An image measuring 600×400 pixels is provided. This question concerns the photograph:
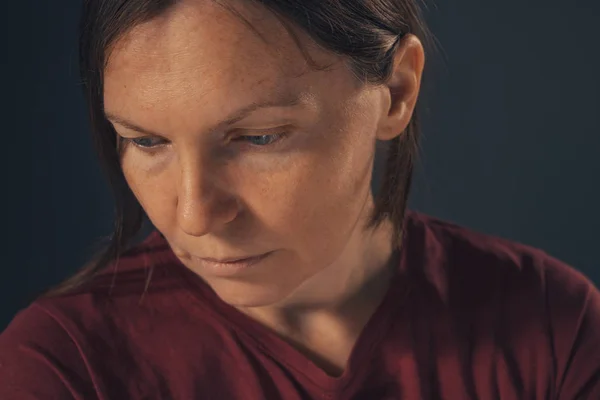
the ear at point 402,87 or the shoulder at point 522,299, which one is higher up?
the ear at point 402,87

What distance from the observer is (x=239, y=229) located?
2.43 feet

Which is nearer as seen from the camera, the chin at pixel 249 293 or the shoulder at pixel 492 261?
the chin at pixel 249 293

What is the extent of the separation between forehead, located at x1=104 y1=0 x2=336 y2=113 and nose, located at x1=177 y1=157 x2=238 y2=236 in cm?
6

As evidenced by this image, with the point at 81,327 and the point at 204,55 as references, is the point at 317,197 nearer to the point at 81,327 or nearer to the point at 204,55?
the point at 204,55

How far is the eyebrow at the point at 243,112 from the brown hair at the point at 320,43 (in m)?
0.03

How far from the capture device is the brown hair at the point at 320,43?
694 mm

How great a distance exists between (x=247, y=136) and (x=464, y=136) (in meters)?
0.70

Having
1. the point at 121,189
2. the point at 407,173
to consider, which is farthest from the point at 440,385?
the point at 121,189

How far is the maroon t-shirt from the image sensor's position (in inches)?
32.8

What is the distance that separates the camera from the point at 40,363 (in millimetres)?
813

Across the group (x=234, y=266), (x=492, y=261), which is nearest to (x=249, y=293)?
(x=234, y=266)

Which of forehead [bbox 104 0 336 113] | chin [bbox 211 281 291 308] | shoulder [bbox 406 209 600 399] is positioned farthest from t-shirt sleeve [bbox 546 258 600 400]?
forehead [bbox 104 0 336 113]

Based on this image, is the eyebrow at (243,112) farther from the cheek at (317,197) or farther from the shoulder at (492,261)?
the shoulder at (492,261)

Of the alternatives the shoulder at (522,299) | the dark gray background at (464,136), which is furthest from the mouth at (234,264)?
the dark gray background at (464,136)
